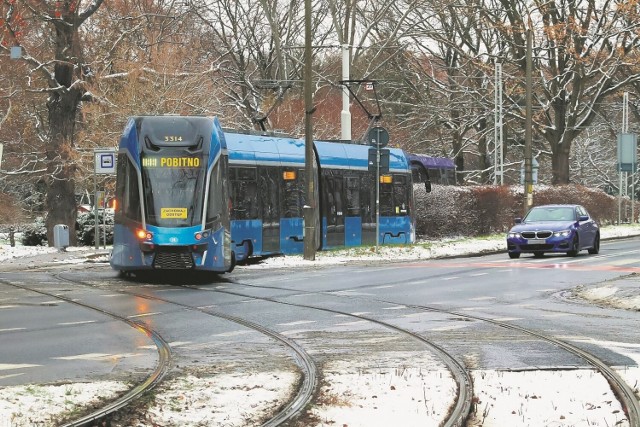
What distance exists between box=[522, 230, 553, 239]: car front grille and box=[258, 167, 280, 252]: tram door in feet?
21.4

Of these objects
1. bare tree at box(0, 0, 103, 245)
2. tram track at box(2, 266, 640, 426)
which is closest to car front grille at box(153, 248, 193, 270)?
tram track at box(2, 266, 640, 426)

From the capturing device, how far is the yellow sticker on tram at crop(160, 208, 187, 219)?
22.5m

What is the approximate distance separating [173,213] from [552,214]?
45.1 ft

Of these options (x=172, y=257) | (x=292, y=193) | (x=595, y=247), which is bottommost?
(x=595, y=247)

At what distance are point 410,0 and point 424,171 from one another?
9623 millimetres

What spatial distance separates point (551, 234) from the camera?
31562mm

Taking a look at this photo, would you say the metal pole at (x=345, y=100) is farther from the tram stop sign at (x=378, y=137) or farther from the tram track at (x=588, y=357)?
the tram track at (x=588, y=357)

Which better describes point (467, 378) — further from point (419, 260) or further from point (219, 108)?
point (219, 108)

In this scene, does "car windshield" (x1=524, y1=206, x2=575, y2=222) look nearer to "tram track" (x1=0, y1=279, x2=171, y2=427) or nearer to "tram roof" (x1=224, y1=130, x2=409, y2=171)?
"tram roof" (x1=224, y1=130, x2=409, y2=171)

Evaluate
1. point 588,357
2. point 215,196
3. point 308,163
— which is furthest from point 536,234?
point 588,357

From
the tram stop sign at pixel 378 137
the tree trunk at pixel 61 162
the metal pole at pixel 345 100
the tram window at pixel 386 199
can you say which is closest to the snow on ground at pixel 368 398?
the tram stop sign at pixel 378 137

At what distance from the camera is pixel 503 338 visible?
1345cm

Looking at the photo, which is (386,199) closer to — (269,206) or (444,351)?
(269,206)

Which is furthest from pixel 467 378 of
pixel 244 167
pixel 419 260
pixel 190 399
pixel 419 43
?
pixel 419 43
